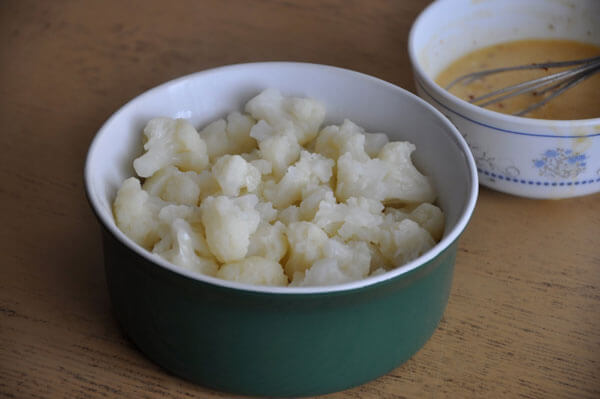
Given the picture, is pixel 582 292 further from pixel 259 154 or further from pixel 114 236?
pixel 114 236

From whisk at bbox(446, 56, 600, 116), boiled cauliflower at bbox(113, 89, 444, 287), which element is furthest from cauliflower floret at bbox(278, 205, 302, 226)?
whisk at bbox(446, 56, 600, 116)

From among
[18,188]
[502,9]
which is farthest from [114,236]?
[502,9]

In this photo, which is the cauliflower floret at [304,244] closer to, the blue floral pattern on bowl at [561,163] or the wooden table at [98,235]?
the wooden table at [98,235]

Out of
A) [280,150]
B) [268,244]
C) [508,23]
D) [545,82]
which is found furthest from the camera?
Answer: [508,23]

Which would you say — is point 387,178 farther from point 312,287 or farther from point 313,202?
point 312,287

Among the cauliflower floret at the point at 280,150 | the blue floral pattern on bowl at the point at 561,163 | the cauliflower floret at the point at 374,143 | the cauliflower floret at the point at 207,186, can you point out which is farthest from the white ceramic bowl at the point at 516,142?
the cauliflower floret at the point at 207,186

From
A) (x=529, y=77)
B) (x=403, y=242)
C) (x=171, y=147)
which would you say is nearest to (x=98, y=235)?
(x=171, y=147)
